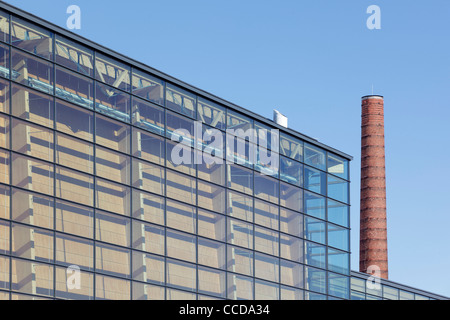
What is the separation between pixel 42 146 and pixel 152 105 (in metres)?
6.66

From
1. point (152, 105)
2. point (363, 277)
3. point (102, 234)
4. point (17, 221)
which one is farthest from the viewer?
point (363, 277)

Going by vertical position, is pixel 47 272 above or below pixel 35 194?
below

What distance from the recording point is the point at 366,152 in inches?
2734

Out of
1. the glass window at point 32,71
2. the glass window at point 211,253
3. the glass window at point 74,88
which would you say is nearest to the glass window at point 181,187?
the glass window at point 211,253

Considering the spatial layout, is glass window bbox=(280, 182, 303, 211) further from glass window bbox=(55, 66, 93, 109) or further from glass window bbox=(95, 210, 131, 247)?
glass window bbox=(55, 66, 93, 109)

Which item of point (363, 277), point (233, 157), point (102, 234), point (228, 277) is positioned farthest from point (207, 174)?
point (363, 277)

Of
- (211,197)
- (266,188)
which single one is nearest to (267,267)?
(266,188)

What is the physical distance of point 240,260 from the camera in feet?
143

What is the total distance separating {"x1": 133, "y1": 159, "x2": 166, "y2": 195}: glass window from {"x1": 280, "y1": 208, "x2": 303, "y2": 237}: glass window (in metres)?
8.90

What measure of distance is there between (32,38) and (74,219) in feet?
24.0

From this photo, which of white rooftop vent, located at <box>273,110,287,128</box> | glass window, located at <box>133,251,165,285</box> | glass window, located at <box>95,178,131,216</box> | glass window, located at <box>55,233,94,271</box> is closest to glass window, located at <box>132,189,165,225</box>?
glass window, located at <box>95,178,131,216</box>
